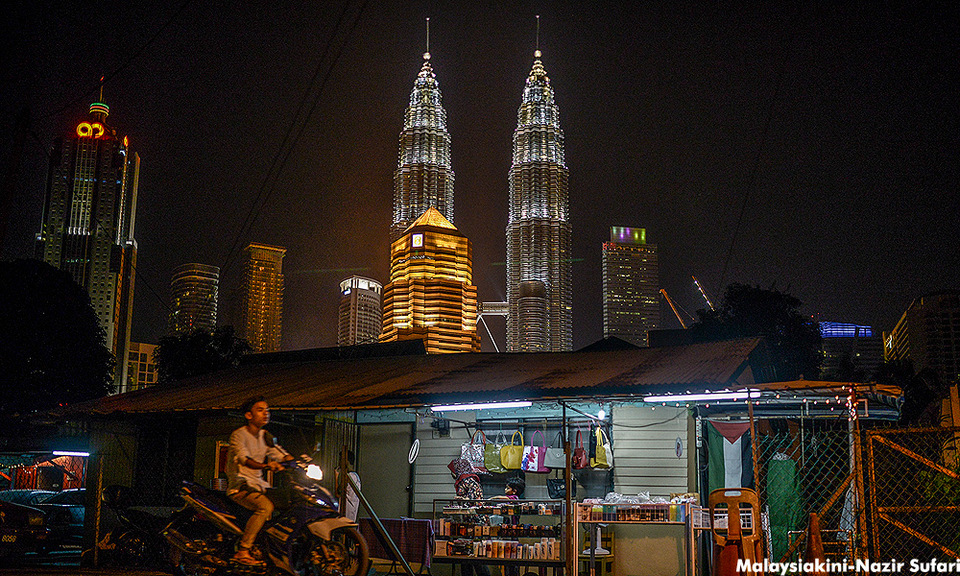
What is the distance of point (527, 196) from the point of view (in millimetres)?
174500

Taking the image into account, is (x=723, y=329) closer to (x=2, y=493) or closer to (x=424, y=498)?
(x=424, y=498)

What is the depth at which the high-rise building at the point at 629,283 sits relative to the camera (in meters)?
163

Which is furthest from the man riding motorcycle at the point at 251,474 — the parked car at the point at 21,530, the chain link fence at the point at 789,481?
the chain link fence at the point at 789,481

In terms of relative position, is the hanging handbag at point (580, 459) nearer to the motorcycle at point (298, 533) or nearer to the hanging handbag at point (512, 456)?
the hanging handbag at point (512, 456)

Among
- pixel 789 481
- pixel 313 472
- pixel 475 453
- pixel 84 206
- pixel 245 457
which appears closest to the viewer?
pixel 313 472

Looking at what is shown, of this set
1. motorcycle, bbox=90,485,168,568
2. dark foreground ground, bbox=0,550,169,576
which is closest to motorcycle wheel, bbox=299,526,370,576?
motorcycle, bbox=90,485,168,568

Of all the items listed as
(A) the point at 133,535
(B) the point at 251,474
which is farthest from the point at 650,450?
(A) the point at 133,535

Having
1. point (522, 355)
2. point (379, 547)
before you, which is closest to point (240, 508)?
point (379, 547)

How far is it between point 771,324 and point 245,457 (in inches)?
1491

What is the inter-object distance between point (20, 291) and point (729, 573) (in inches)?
1240

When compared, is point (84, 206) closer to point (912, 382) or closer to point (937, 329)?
point (912, 382)

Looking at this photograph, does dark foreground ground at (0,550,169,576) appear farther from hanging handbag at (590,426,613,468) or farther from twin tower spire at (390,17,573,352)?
twin tower spire at (390,17,573,352)

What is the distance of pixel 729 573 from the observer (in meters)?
7.61

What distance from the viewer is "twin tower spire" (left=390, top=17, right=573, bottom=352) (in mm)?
160250
